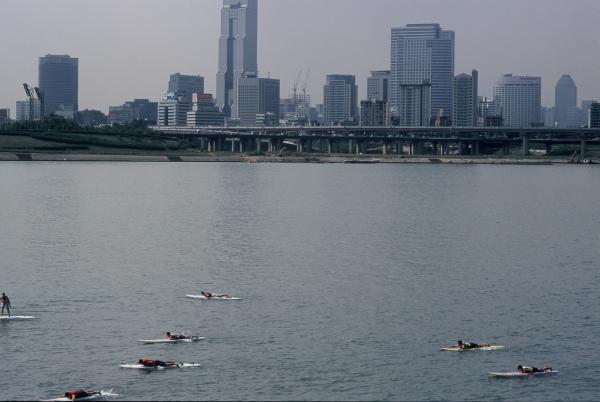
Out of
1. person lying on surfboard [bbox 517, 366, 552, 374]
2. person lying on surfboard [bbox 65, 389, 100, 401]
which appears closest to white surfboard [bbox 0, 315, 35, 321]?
person lying on surfboard [bbox 65, 389, 100, 401]

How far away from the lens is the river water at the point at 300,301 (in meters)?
43.2

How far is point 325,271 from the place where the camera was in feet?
230

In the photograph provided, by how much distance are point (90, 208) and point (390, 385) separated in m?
80.5

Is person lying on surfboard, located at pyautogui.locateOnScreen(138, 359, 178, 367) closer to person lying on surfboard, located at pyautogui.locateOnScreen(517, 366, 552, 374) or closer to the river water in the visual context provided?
the river water

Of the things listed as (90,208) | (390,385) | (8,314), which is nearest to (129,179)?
(90,208)

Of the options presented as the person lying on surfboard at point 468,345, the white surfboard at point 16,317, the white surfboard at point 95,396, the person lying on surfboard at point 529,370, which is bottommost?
the white surfboard at point 95,396

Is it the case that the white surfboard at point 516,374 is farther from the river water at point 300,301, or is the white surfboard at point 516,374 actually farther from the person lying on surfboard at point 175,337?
the person lying on surfboard at point 175,337

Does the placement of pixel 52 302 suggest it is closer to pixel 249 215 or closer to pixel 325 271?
pixel 325 271

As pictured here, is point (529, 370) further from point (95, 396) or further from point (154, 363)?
point (95, 396)

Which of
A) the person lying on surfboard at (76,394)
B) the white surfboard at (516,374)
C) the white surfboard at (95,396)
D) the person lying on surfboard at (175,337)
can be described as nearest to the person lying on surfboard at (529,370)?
the white surfboard at (516,374)

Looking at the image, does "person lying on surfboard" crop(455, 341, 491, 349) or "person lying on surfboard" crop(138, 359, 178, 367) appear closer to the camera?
"person lying on surfboard" crop(138, 359, 178, 367)

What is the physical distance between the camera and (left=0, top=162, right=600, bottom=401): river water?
4322cm

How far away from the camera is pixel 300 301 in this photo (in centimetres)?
5844

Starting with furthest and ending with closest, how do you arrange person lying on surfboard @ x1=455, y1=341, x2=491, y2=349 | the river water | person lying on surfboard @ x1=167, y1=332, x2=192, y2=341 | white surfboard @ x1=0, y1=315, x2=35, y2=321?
1. white surfboard @ x1=0, y1=315, x2=35, y2=321
2. person lying on surfboard @ x1=167, y1=332, x2=192, y2=341
3. person lying on surfboard @ x1=455, y1=341, x2=491, y2=349
4. the river water
